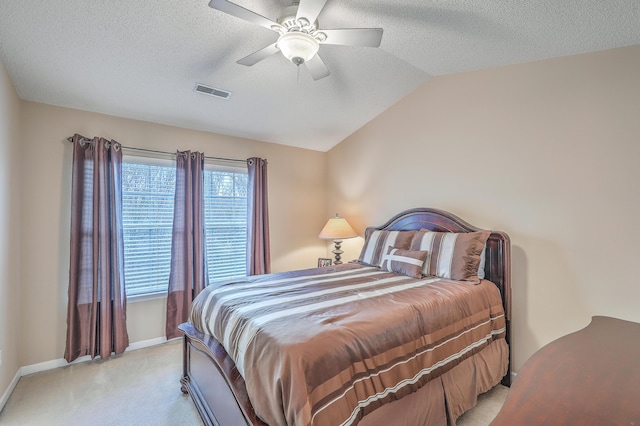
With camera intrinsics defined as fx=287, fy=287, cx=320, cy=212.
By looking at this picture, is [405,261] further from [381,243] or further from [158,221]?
[158,221]

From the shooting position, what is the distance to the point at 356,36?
69.2 inches

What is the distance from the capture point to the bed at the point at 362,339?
125cm

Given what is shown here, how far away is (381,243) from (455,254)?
0.84 metres

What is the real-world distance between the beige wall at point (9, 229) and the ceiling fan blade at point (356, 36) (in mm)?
2418

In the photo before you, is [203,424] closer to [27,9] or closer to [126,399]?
[126,399]

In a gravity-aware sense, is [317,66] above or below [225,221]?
above

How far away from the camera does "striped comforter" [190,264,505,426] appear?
1206 mm

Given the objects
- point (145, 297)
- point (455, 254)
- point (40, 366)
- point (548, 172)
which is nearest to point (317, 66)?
point (455, 254)

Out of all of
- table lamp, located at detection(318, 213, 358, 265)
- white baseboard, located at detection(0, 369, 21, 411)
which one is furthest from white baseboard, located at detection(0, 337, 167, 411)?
table lamp, located at detection(318, 213, 358, 265)

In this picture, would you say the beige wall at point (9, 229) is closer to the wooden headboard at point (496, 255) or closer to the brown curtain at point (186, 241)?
the brown curtain at point (186, 241)

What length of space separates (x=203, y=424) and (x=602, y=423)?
6.99 feet

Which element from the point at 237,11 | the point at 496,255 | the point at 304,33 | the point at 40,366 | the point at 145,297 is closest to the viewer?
the point at 237,11

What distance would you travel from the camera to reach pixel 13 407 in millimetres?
2127

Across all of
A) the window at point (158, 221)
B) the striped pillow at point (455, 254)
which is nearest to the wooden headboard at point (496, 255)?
the striped pillow at point (455, 254)
